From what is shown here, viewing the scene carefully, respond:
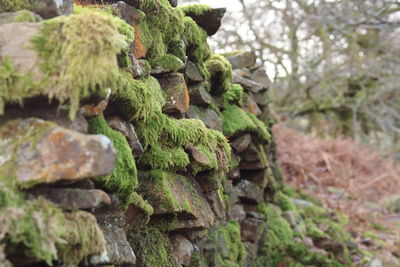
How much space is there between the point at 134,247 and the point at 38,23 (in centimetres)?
153

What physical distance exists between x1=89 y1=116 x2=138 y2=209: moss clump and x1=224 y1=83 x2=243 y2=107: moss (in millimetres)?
3215

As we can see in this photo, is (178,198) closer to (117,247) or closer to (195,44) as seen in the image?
(117,247)

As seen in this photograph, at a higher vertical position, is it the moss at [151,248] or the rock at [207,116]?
the rock at [207,116]

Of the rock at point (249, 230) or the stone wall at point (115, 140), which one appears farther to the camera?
the rock at point (249, 230)

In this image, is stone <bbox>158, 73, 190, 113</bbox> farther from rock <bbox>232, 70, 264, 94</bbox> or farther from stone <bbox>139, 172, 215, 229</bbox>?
rock <bbox>232, 70, 264, 94</bbox>

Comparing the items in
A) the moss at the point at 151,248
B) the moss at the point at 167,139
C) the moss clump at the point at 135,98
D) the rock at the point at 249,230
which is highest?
the moss clump at the point at 135,98

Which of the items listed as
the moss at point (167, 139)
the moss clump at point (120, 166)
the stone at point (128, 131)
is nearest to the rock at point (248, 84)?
the moss at point (167, 139)

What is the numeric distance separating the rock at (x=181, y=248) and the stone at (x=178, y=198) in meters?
0.14

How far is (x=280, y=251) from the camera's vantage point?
6.11 meters

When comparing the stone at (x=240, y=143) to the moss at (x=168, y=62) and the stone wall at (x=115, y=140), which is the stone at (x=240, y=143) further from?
the moss at (x=168, y=62)

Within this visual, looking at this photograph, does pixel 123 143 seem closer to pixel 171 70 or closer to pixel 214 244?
pixel 171 70

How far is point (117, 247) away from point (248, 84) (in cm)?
464

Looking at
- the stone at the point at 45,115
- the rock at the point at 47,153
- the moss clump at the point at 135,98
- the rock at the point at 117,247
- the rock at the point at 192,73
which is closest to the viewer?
the rock at the point at 47,153

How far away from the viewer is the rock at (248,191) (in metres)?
5.71
